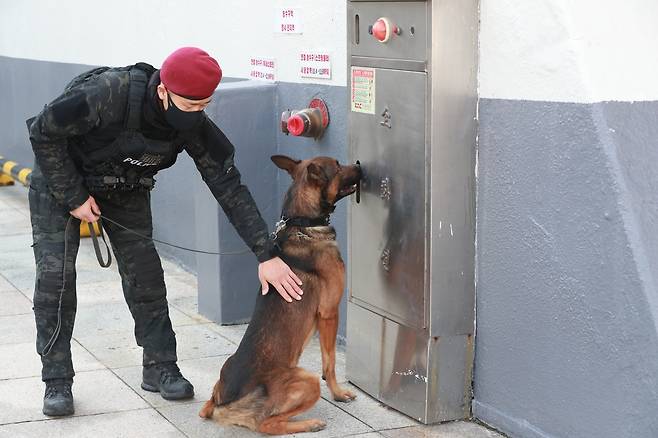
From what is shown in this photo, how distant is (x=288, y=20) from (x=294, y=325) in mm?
2443

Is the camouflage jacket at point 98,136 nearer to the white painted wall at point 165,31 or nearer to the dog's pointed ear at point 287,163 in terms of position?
the dog's pointed ear at point 287,163

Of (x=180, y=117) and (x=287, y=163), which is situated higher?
(x=180, y=117)

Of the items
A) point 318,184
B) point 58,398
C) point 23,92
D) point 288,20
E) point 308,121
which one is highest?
point 288,20

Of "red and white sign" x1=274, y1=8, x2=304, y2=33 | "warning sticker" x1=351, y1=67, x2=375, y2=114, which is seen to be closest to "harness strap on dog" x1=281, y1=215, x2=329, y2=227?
"warning sticker" x1=351, y1=67, x2=375, y2=114

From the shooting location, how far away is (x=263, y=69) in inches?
275

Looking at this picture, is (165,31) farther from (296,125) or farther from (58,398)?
(58,398)

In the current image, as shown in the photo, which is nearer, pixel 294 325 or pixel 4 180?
pixel 294 325

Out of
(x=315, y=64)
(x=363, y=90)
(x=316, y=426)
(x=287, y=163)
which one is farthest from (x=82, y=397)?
(x=315, y=64)

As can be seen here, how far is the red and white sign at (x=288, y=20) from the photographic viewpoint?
6.46 meters

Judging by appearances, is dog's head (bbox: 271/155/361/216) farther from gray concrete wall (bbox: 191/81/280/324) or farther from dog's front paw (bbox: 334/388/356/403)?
gray concrete wall (bbox: 191/81/280/324)

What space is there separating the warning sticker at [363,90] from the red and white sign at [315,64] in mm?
920

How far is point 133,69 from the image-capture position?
4.88 m

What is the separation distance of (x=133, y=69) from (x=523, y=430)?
8.26 ft

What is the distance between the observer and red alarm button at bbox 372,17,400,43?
482cm
